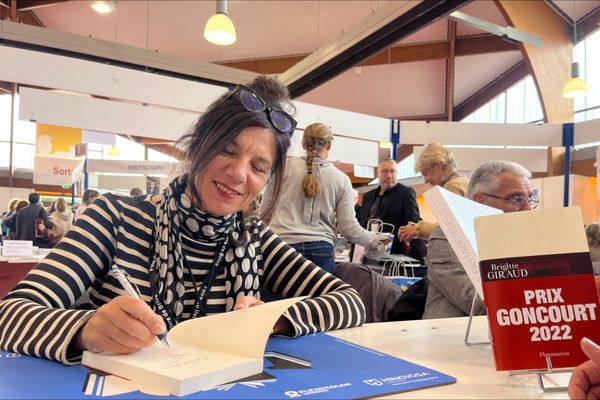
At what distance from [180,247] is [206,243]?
71 millimetres

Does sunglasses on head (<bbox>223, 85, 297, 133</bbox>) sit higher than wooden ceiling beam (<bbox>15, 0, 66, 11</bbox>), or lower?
lower

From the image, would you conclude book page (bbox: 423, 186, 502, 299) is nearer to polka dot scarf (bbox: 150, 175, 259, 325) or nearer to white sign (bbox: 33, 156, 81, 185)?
polka dot scarf (bbox: 150, 175, 259, 325)

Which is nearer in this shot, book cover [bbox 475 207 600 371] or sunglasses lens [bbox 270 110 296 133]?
book cover [bbox 475 207 600 371]

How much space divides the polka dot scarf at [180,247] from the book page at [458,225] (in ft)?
1.61

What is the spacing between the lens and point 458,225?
0.92 meters

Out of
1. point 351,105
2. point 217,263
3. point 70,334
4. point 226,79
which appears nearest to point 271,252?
point 217,263

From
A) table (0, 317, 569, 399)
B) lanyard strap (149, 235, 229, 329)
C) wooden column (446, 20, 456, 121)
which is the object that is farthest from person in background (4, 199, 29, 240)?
wooden column (446, 20, 456, 121)

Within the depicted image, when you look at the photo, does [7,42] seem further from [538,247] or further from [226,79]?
[538,247]

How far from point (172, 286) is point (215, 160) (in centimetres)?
31

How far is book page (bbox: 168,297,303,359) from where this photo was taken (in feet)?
2.38

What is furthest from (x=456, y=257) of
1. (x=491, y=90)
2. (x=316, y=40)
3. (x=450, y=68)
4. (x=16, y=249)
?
(x=491, y=90)

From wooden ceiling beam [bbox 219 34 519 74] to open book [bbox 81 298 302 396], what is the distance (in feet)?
29.8

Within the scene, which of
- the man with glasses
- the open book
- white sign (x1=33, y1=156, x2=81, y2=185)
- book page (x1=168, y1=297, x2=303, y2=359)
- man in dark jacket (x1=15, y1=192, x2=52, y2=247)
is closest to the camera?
the open book

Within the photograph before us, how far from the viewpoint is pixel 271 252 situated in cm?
134
